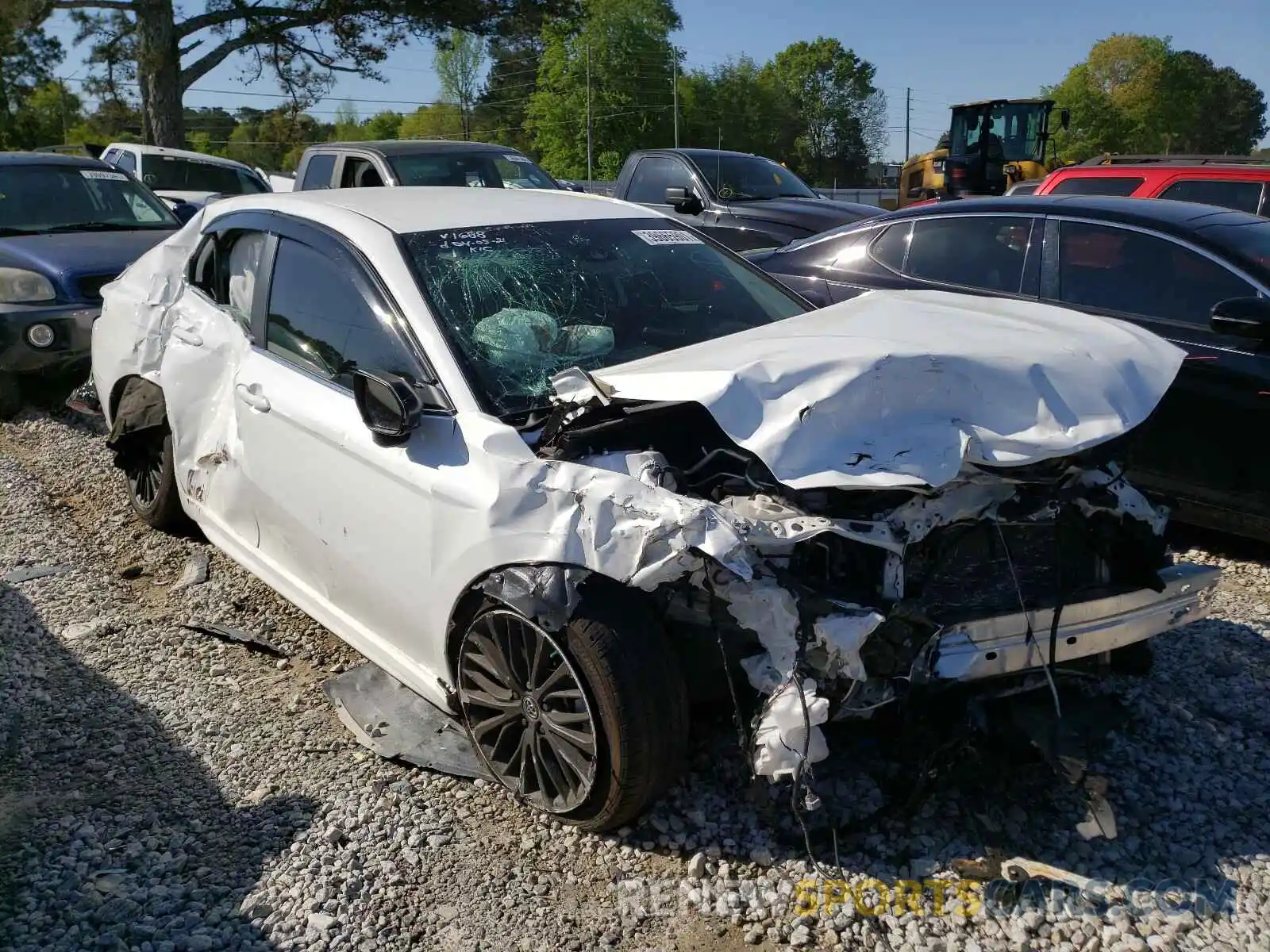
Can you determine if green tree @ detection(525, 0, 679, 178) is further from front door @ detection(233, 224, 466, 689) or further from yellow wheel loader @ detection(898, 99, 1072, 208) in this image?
front door @ detection(233, 224, 466, 689)

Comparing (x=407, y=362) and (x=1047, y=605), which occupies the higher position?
(x=407, y=362)

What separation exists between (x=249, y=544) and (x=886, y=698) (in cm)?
268

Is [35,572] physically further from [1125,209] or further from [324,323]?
[1125,209]

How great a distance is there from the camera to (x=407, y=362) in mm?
3395

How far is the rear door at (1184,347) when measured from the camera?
A: 4555 mm

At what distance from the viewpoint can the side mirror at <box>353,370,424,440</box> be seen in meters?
3.13

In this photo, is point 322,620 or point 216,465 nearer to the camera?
point 322,620

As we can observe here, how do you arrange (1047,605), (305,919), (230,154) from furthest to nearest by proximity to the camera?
A: (230,154), (1047,605), (305,919)

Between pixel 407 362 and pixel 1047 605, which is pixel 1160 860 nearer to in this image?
pixel 1047 605

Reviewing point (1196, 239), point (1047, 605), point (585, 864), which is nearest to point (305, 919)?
point (585, 864)

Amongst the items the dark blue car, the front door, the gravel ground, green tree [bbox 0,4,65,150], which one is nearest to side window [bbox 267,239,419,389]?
the front door

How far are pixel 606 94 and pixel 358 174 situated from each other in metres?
63.8

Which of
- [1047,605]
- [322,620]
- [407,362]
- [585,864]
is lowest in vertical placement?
[585,864]

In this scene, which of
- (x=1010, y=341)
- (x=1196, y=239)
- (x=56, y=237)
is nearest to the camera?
(x=1010, y=341)
